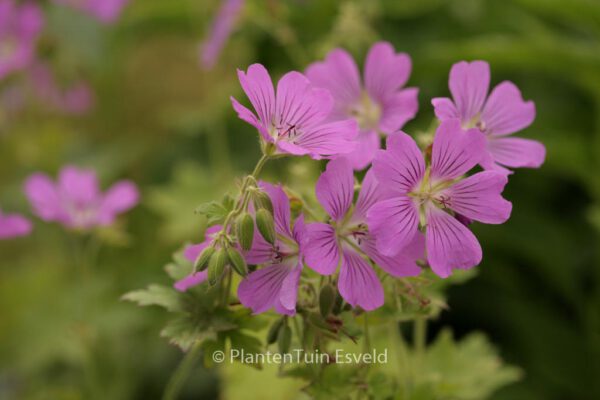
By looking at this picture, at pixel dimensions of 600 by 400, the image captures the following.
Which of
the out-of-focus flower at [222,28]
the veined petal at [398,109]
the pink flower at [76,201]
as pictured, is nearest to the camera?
the veined petal at [398,109]

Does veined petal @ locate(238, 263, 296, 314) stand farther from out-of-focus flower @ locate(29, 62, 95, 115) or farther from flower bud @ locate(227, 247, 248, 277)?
out-of-focus flower @ locate(29, 62, 95, 115)

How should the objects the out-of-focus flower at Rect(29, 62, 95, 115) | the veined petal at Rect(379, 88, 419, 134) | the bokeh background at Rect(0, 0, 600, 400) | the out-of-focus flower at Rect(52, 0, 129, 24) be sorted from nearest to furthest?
the veined petal at Rect(379, 88, 419, 134), the bokeh background at Rect(0, 0, 600, 400), the out-of-focus flower at Rect(52, 0, 129, 24), the out-of-focus flower at Rect(29, 62, 95, 115)

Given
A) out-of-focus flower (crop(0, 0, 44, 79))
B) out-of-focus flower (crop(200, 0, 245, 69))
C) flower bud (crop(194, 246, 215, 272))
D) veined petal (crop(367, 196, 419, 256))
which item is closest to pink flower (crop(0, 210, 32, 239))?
flower bud (crop(194, 246, 215, 272))

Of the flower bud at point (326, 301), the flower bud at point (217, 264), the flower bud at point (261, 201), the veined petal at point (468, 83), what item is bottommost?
the flower bud at point (326, 301)

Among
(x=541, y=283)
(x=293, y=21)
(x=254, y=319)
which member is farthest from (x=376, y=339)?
(x=293, y=21)

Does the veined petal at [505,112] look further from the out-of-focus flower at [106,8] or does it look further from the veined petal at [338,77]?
the out-of-focus flower at [106,8]

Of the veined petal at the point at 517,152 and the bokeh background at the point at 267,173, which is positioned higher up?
the bokeh background at the point at 267,173

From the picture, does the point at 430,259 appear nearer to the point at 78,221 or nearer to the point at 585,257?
the point at 78,221

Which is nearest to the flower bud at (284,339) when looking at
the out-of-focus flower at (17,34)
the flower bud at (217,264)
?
the flower bud at (217,264)
